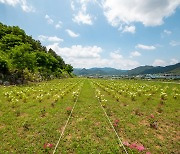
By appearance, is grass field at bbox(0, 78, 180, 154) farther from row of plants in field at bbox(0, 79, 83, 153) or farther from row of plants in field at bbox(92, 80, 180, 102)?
row of plants in field at bbox(92, 80, 180, 102)

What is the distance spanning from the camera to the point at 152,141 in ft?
33.8

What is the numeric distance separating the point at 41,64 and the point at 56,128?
60267mm

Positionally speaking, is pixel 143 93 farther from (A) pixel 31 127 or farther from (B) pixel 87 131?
(A) pixel 31 127

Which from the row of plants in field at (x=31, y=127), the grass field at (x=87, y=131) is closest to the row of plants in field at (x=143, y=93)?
the grass field at (x=87, y=131)

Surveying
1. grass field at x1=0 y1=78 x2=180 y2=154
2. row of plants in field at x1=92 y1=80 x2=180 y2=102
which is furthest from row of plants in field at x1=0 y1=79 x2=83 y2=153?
row of plants in field at x1=92 y1=80 x2=180 y2=102

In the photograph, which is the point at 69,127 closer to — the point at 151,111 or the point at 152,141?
the point at 152,141

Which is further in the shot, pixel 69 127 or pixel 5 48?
pixel 5 48

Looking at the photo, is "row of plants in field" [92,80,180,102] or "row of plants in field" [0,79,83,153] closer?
"row of plants in field" [0,79,83,153]

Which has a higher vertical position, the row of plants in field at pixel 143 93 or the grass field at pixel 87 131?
the row of plants in field at pixel 143 93

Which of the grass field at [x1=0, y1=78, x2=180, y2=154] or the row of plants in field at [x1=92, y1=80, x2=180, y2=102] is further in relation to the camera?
the row of plants in field at [x1=92, y1=80, x2=180, y2=102]

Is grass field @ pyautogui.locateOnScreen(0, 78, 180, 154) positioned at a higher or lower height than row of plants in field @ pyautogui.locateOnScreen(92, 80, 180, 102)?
lower

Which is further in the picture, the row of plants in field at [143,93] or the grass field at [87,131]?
the row of plants in field at [143,93]

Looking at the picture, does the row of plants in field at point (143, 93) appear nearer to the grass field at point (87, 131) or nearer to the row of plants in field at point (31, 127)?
the grass field at point (87, 131)

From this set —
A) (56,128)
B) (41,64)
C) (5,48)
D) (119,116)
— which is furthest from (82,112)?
(41,64)
